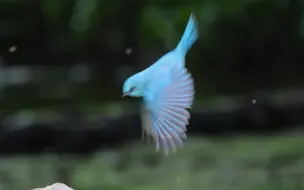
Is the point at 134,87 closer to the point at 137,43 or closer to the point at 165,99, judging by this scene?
the point at 165,99

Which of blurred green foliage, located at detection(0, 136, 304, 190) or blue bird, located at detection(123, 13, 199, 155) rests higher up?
blue bird, located at detection(123, 13, 199, 155)

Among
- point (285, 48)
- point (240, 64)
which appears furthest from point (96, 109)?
point (285, 48)

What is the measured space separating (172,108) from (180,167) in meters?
1.05

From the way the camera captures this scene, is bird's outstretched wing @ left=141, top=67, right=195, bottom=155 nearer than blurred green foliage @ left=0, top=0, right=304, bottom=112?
Yes

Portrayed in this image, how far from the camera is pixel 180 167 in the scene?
1.67m

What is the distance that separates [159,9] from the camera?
59.6 inches

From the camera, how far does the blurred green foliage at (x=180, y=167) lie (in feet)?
5.13

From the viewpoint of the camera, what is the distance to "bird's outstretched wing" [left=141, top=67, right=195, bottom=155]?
634 mm

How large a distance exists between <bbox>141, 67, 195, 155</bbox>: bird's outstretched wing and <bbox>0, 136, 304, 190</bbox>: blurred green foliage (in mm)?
905

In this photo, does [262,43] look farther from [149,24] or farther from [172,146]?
[172,146]

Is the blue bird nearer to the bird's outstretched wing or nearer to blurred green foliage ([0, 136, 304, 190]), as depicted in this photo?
the bird's outstretched wing

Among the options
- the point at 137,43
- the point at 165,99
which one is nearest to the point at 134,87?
the point at 165,99

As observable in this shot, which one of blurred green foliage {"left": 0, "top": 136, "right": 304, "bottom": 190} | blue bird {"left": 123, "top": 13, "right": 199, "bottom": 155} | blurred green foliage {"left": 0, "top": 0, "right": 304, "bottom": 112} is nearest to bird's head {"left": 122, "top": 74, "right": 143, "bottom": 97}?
blue bird {"left": 123, "top": 13, "right": 199, "bottom": 155}

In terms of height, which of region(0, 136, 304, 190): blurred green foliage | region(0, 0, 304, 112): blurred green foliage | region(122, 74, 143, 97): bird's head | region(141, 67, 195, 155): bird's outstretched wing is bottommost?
region(0, 136, 304, 190): blurred green foliage
